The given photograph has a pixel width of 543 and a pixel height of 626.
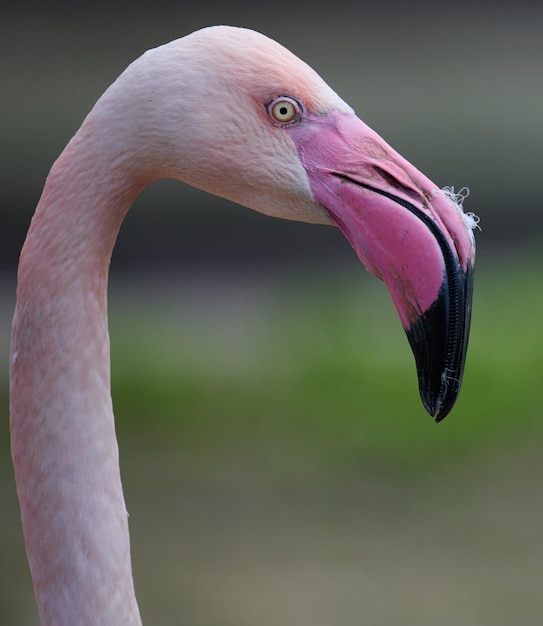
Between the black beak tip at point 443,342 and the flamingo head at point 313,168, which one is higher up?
the flamingo head at point 313,168

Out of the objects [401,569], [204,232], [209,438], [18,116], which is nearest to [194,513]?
[209,438]

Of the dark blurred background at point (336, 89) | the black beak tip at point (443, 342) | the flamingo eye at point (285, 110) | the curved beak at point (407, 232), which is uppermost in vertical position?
the dark blurred background at point (336, 89)

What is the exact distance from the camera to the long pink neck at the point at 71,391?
0.85 meters

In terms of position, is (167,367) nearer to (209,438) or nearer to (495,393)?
(209,438)

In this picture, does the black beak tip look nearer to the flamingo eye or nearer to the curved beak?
the curved beak

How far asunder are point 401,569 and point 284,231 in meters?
1.84

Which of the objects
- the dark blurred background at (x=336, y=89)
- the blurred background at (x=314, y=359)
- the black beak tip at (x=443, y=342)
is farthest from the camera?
the dark blurred background at (x=336, y=89)

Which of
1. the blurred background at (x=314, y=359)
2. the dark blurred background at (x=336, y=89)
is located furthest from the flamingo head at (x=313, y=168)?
the dark blurred background at (x=336, y=89)

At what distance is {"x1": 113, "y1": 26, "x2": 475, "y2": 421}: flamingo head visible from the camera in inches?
32.3

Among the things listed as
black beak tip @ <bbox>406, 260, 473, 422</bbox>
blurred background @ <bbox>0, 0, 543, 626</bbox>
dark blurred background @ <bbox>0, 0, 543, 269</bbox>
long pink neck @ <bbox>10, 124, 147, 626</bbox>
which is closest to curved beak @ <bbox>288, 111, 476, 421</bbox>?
black beak tip @ <bbox>406, 260, 473, 422</bbox>

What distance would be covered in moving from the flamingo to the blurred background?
1566 mm

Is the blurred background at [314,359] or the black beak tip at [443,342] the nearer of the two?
the black beak tip at [443,342]

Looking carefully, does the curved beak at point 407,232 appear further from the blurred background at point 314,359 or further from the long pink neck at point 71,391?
the blurred background at point 314,359

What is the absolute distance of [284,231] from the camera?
4.05 metres
